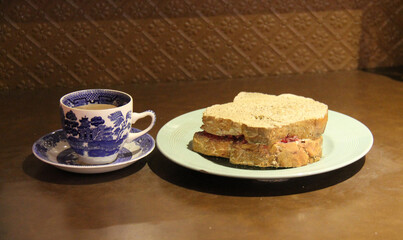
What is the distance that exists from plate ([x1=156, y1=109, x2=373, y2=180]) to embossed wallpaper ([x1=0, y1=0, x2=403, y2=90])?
491 mm

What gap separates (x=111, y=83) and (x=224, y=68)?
1.24 feet

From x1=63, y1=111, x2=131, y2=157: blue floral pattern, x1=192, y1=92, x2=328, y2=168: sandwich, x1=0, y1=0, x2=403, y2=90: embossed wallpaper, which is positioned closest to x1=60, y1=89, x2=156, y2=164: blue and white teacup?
x1=63, y1=111, x2=131, y2=157: blue floral pattern

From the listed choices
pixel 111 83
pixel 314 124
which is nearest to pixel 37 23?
pixel 111 83

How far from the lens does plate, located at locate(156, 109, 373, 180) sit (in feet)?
3.18

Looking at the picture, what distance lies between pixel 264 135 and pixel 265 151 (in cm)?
3

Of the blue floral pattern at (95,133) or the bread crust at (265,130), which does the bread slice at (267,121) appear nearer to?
the bread crust at (265,130)

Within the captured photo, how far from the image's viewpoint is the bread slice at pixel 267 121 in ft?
3.40

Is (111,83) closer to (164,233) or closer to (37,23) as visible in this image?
(37,23)

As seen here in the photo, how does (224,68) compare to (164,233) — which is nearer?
(164,233)

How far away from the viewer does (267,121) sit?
1066 mm

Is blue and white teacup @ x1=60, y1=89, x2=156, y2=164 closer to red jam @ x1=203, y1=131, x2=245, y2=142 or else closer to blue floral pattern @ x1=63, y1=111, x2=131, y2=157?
blue floral pattern @ x1=63, y1=111, x2=131, y2=157

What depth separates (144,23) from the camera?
1.68m

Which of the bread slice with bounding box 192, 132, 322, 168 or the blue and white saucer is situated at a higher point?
the bread slice with bounding box 192, 132, 322, 168

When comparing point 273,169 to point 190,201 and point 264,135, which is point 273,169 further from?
point 190,201
